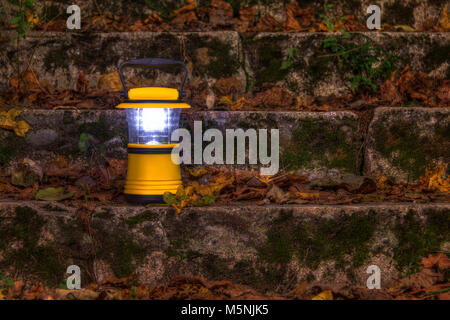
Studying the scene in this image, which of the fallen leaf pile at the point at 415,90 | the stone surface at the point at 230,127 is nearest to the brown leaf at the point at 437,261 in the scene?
the stone surface at the point at 230,127

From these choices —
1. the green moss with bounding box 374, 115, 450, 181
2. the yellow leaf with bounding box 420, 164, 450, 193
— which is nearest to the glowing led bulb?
the green moss with bounding box 374, 115, 450, 181

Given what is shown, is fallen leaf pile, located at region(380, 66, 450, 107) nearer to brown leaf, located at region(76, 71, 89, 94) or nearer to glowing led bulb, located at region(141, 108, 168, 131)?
glowing led bulb, located at region(141, 108, 168, 131)

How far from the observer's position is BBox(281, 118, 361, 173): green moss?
10.6 feet

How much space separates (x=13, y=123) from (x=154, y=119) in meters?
0.91

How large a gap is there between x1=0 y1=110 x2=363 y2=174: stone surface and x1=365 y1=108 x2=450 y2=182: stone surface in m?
0.12

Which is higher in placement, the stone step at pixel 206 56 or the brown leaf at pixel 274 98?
the stone step at pixel 206 56

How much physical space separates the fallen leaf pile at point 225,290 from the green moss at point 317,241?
0.15 m

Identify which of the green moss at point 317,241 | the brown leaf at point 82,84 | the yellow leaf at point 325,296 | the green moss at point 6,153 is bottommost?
the yellow leaf at point 325,296

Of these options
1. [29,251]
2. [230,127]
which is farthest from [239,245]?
[29,251]

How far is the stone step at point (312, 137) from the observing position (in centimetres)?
321

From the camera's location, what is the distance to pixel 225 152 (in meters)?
3.24

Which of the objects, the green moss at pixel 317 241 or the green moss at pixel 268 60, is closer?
the green moss at pixel 317 241

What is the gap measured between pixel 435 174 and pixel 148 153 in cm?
176

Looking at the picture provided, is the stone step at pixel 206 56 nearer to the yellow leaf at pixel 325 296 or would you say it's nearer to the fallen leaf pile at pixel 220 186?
the fallen leaf pile at pixel 220 186
